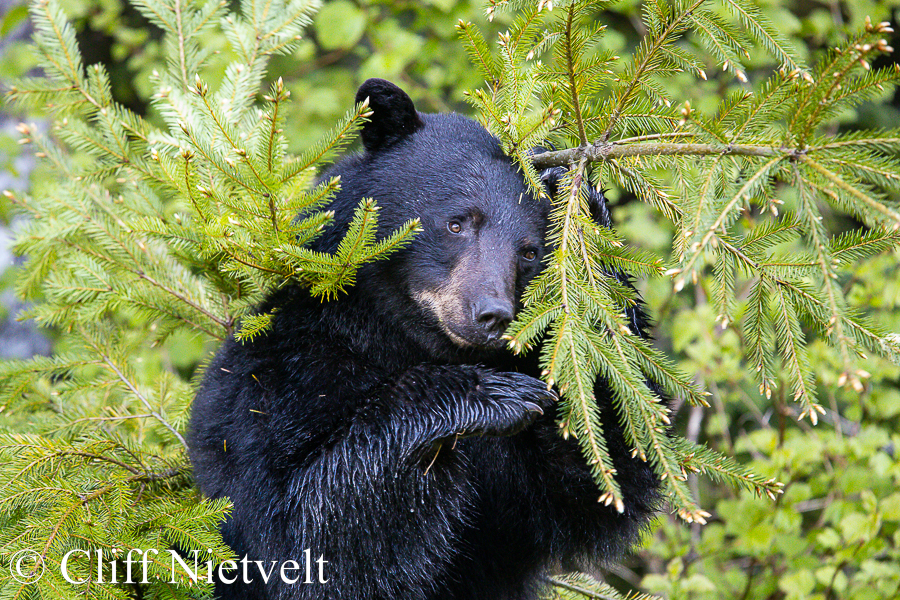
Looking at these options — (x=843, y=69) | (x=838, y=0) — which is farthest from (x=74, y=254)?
(x=838, y=0)

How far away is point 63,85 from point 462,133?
4.36 ft

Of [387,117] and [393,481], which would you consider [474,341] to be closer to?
[393,481]

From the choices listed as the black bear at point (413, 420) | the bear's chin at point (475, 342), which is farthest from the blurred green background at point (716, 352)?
the bear's chin at point (475, 342)

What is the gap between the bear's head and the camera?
2020 mm

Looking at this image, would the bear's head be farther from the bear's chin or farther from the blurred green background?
the blurred green background

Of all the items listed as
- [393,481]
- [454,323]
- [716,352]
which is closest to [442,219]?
[454,323]

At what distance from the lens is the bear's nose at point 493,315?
5.99 ft

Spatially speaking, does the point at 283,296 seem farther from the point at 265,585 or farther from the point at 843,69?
the point at 843,69

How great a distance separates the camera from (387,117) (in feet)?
7.45

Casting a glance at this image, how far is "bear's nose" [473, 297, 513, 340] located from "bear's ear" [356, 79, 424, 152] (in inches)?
27.7

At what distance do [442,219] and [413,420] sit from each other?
57cm

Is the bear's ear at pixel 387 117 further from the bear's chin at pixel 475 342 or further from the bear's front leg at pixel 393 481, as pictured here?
the bear's front leg at pixel 393 481

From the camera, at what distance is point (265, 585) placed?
7.08 ft

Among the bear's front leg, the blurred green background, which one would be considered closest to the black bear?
the bear's front leg
